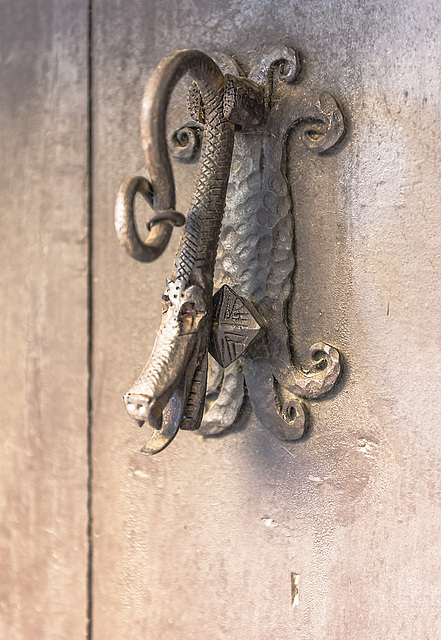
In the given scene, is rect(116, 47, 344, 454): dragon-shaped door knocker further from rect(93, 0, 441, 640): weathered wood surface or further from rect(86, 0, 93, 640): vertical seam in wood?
rect(86, 0, 93, 640): vertical seam in wood

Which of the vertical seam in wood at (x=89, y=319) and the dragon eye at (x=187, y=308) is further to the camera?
the vertical seam in wood at (x=89, y=319)

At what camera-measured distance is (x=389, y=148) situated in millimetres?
521

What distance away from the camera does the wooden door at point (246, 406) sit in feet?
1.71

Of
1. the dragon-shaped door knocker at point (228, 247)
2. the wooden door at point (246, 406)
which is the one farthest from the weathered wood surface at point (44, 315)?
the dragon-shaped door knocker at point (228, 247)

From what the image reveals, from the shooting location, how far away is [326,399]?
563mm

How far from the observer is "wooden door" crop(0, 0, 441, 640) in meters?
0.52

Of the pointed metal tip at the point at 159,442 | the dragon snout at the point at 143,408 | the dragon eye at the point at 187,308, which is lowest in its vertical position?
the pointed metal tip at the point at 159,442

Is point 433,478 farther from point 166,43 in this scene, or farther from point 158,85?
point 166,43

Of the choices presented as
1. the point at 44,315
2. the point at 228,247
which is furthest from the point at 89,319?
the point at 228,247

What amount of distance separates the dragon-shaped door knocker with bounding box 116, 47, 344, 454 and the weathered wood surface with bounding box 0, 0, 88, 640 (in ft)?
0.57

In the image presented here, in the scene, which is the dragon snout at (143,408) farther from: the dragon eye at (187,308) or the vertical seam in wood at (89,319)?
the vertical seam in wood at (89,319)

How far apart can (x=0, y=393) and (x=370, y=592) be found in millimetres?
Result: 479

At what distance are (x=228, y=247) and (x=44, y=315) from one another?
27 centimetres

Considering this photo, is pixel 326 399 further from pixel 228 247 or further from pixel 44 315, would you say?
pixel 44 315
